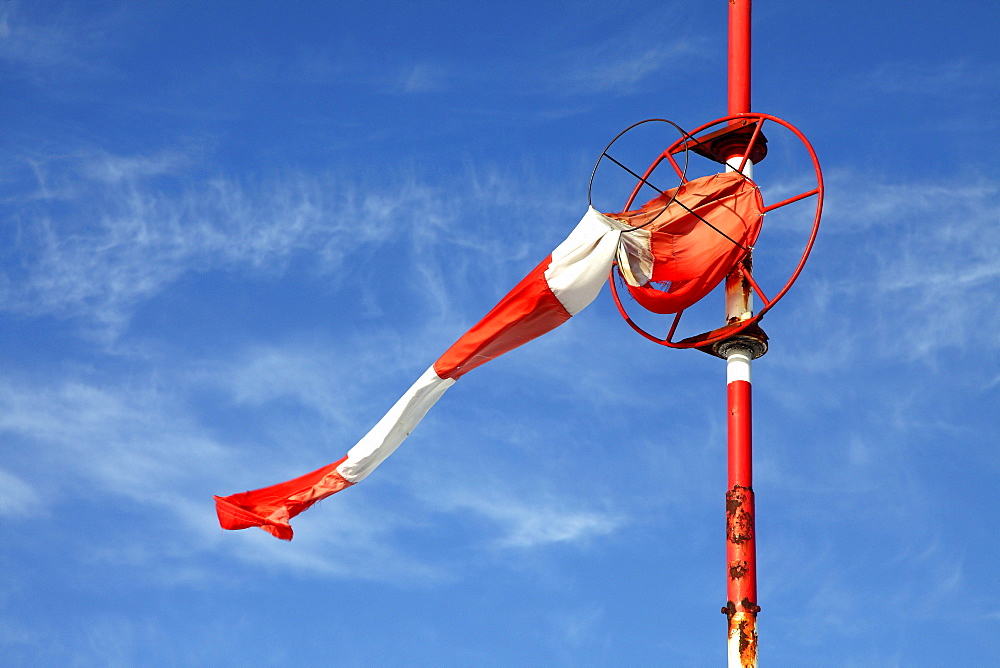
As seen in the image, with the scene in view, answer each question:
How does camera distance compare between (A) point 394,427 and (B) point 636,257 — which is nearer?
(B) point 636,257

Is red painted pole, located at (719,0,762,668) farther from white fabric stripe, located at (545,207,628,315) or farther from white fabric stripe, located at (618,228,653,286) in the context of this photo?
white fabric stripe, located at (545,207,628,315)

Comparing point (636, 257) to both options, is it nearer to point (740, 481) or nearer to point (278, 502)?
point (740, 481)

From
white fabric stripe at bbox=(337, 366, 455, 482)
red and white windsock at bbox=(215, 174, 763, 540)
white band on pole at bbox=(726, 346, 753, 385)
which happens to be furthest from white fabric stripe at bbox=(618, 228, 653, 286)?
white fabric stripe at bbox=(337, 366, 455, 482)

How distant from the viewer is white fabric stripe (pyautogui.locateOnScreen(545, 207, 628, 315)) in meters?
24.8

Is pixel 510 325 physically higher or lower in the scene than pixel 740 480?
higher

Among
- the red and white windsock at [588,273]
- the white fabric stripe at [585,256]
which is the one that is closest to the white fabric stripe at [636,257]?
the red and white windsock at [588,273]

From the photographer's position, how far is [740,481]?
23406mm

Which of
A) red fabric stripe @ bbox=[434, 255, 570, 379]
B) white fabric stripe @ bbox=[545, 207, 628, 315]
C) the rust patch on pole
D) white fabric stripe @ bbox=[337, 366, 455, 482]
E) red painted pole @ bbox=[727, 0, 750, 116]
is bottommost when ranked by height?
the rust patch on pole

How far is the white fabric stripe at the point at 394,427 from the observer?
2664 cm

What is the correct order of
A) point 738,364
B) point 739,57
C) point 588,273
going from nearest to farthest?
point 738,364
point 588,273
point 739,57

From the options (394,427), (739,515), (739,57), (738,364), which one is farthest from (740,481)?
(739,57)

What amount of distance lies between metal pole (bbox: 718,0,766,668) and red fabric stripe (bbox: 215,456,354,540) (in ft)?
24.7

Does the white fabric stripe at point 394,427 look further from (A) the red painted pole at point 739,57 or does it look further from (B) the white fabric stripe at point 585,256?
(A) the red painted pole at point 739,57

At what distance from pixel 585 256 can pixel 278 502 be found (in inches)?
291
